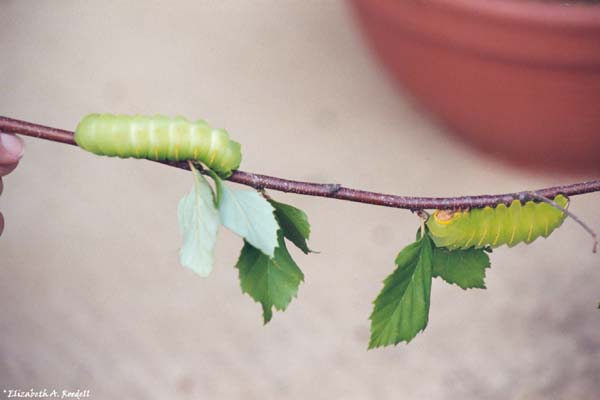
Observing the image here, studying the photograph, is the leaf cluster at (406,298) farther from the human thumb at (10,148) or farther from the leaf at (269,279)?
the human thumb at (10,148)

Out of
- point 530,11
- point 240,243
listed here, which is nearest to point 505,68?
point 530,11

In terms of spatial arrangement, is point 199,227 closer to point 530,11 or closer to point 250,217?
point 250,217

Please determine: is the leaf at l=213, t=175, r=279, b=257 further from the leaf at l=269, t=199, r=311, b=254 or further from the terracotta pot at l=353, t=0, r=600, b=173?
the terracotta pot at l=353, t=0, r=600, b=173

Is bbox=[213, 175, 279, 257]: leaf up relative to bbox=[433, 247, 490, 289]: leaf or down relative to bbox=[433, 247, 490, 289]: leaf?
down

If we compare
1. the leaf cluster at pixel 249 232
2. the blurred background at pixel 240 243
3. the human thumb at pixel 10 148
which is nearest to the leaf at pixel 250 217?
the leaf cluster at pixel 249 232

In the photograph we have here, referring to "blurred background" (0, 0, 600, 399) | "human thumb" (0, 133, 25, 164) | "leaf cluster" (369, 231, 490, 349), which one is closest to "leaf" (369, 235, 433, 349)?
"leaf cluster" (369, 231, 490, 349)

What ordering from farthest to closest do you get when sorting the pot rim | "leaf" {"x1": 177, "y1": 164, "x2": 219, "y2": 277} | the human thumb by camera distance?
the pot rim
the human thumb
"leaf" {"x1": 177, "y1": 164, "x2": 219, "y2": 277}

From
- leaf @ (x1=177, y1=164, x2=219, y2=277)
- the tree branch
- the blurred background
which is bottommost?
leaf @ (x1=177, y1=164, x2=219, y2=277)
